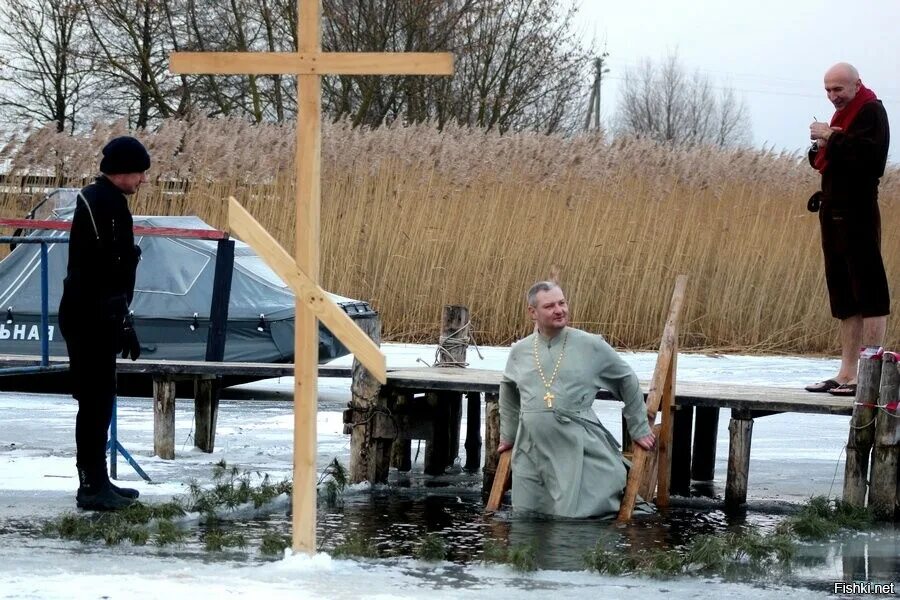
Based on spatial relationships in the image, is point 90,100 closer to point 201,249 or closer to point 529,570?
point 201,249

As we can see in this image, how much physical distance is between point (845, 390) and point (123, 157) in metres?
Answer: 3.93

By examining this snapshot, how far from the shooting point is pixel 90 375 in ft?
21.1

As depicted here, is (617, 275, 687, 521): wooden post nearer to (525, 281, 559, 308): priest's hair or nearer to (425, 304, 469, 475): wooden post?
(525, 281, 559, 308): priest's hair

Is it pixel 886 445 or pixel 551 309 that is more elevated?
pixel 551 309

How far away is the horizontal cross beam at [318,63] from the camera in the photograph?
4.86 m

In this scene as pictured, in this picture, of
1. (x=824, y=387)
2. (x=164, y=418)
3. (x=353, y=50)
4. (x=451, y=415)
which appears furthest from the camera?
(x=353, y=50)

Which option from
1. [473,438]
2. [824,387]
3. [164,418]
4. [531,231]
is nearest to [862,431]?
[824,387]

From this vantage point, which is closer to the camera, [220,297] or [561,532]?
[561,532]

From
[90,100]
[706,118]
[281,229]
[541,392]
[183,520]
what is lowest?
[183,520]

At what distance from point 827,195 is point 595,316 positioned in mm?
6395

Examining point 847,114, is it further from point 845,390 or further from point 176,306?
point 176,306

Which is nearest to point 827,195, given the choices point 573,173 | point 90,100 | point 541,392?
point 541,392

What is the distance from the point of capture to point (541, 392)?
692 cm

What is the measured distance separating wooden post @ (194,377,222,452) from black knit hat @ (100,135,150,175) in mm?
2175
